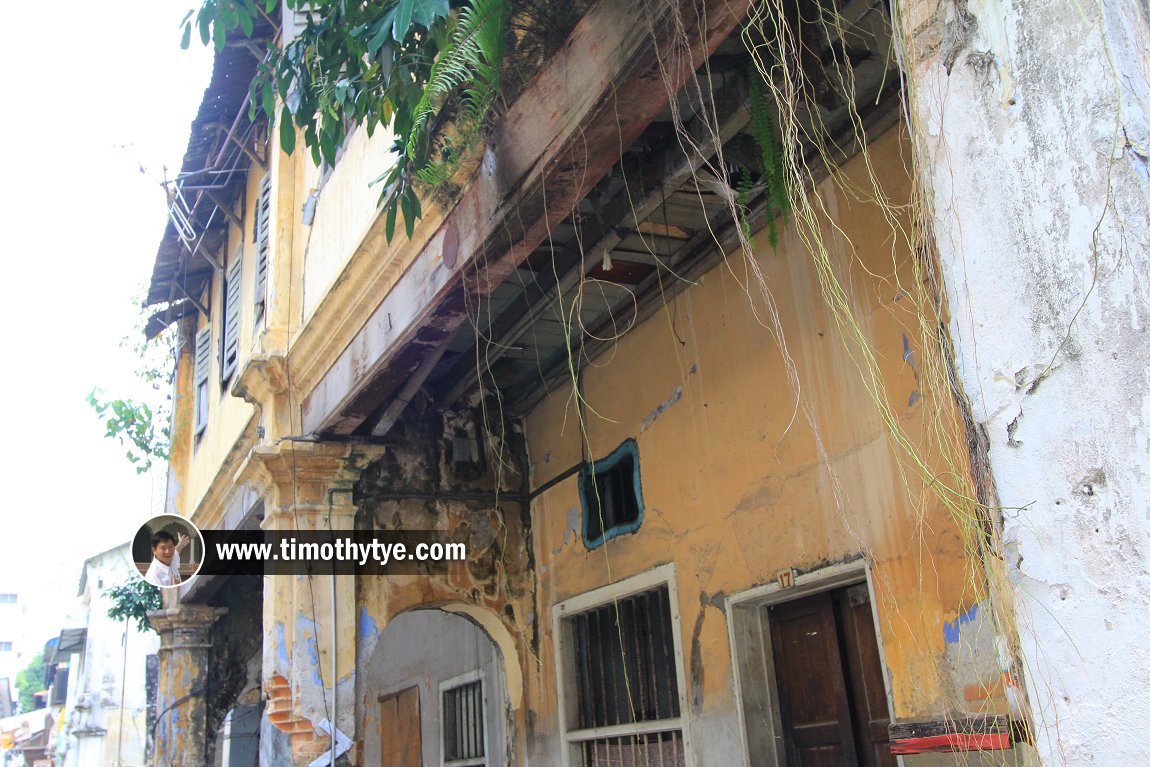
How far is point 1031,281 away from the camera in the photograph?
1881 millimetres

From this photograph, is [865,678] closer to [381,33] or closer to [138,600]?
[381,33]

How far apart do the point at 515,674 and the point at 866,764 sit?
10.5 ft

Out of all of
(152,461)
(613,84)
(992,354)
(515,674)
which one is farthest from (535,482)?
(152,461)

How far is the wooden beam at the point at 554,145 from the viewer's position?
10.5 ft

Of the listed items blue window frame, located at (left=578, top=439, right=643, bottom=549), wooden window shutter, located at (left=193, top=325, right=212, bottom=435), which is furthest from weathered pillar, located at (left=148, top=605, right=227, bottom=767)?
blue window frame, located at (left=578, top=439, right=643, bottom=549)

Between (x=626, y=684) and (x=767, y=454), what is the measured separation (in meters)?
1.68

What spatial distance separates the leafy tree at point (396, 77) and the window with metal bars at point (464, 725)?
18.2 feet

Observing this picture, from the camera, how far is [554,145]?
3795mm

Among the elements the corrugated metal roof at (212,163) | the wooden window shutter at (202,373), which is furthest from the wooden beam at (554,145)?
the wooden window shutter at (202,373)

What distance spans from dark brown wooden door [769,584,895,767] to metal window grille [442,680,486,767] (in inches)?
157

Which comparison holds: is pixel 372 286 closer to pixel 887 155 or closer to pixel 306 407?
pixel 306 407

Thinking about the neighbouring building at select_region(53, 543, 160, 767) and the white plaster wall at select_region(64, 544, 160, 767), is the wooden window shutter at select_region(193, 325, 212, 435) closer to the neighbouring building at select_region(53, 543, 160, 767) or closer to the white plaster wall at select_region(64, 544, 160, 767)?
the neighbouring building at select_region(53, 543, 160, 767)

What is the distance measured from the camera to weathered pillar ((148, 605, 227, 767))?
420 inches

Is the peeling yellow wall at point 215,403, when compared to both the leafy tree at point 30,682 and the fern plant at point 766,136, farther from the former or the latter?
the leafy tree at point 30,682
